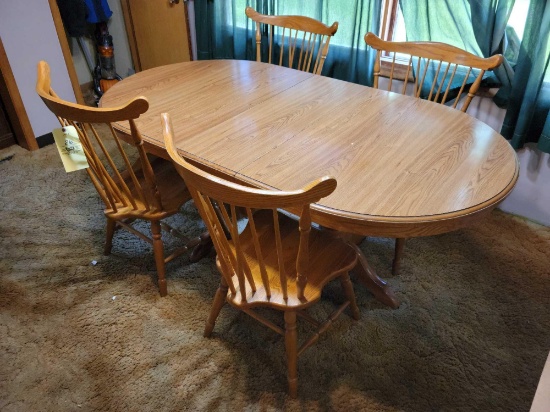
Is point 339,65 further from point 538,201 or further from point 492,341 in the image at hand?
point 492,341

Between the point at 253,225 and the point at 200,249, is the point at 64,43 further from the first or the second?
the point at 253,225

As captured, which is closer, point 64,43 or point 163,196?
point 163,196

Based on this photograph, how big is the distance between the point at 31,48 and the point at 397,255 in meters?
2.51

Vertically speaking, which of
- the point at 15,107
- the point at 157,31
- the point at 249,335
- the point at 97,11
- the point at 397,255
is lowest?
the point at 249,335

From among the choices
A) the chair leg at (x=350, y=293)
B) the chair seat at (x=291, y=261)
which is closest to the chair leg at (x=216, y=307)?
the chair seat at (x=291, y=261)

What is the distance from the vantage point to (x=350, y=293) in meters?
1.62

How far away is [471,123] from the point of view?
1.53 metres

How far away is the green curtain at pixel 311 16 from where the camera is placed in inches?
90.4

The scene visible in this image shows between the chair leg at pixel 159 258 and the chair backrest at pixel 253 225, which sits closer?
the chair backrest at pixel 253 225

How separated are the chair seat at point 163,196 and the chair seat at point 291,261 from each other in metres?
0.36

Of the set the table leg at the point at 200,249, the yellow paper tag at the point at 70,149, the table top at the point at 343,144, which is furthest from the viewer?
the table leg at the point at 200,249

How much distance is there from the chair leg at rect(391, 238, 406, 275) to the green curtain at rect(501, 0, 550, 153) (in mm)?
776

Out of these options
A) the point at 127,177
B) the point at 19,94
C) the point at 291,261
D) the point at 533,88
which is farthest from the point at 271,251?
→ the point at 19,94

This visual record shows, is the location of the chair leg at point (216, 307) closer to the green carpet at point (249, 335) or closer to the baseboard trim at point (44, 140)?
the green carpet at point (249, 335)
